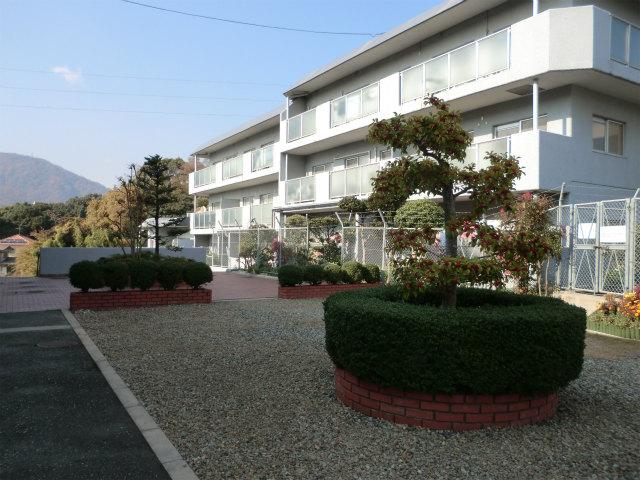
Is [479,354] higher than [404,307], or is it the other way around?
[404,307]

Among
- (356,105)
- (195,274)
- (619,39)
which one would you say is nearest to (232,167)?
(356,105)

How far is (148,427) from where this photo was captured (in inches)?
178

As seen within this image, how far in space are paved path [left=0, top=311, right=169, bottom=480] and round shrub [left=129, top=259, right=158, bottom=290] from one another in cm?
482

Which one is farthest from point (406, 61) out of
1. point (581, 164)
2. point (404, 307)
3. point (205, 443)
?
point (205, 443)

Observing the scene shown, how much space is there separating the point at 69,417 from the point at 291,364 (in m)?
2.76

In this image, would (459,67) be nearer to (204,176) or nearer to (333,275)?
(333,275)

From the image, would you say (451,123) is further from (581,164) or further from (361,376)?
(581,164)

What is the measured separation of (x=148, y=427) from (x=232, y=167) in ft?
92.2

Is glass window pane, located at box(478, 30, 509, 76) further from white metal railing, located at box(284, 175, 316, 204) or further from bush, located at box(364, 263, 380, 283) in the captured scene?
white metal railing, located at box(284, 175, 316, 204)

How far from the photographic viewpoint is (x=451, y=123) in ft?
17.5

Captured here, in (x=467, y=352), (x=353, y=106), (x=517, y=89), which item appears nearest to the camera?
(x=467, y=352)

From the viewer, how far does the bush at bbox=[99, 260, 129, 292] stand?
12.0 m

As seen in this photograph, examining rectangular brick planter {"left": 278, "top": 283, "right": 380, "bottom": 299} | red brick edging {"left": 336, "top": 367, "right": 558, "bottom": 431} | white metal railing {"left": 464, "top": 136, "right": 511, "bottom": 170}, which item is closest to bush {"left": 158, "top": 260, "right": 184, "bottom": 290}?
rectangular brick planter {"left": 278, "top": 283, "right": 380, "bottom": 299}

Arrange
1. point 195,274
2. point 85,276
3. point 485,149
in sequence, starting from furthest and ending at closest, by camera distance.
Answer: point 485,149, point 195,274, point 85,276
